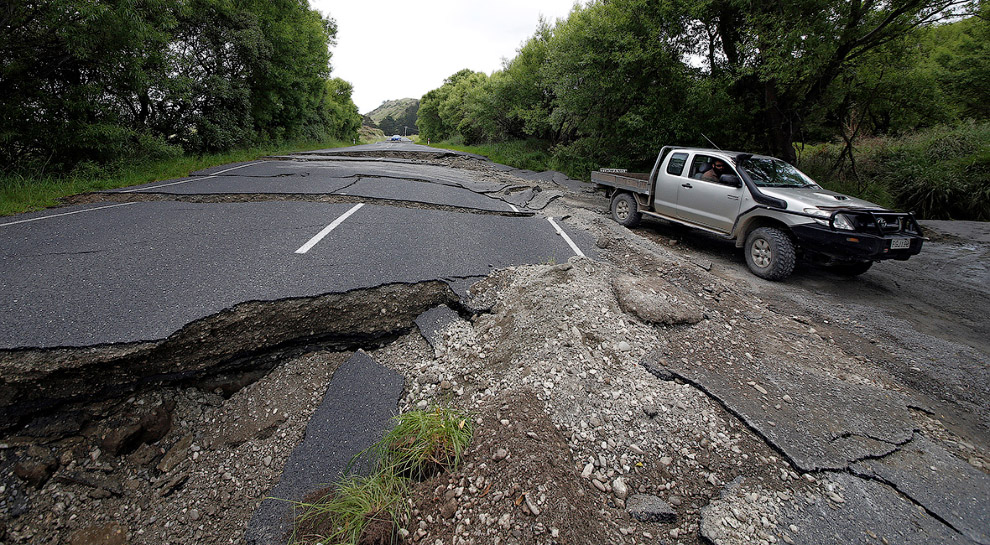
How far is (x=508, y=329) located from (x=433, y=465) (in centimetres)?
157

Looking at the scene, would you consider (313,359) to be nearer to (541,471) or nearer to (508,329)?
(508,329)

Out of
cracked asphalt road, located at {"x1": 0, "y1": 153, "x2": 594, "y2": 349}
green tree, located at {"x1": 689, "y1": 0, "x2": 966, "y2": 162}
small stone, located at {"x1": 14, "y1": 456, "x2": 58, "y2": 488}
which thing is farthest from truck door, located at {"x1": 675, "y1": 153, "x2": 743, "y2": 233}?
small stone, located at {"x1": 14, "y1": 456, "x2": 58, "y2": 488}

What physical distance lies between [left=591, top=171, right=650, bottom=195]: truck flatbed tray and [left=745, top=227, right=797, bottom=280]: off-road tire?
8.30 feet

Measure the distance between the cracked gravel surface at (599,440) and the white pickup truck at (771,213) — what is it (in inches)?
55.6

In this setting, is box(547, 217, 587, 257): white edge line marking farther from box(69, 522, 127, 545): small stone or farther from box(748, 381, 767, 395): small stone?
box(69, 522, 127, 545): small stone

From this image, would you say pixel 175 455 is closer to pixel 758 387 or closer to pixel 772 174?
pixel 758 387

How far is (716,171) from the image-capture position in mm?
6730

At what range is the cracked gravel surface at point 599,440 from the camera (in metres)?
2.05

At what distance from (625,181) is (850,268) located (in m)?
4.22

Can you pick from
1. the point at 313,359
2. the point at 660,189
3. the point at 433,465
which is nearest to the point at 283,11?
the point at 660,189

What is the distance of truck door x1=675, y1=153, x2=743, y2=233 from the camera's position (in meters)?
6.27

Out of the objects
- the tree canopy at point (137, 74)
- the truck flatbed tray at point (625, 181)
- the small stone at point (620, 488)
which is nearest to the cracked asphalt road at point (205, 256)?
the truck flatbed tray at point (625, 181)

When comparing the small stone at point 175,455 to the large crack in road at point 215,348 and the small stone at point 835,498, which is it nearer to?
the large crack in road at point 215,348

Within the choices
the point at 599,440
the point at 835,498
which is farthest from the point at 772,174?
the point at 599,440
